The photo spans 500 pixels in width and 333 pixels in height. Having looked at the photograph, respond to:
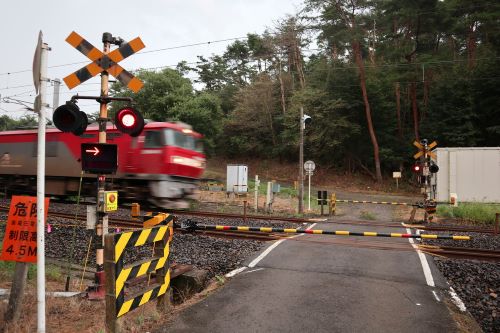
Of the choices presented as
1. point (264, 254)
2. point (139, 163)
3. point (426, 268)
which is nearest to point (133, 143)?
point (139, 163)

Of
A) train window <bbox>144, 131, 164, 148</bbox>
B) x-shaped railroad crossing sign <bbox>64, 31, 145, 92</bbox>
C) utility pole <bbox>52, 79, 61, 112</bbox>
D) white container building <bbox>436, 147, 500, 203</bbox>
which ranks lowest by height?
white container building <bbox>436, 147, 500, 203</bbox>

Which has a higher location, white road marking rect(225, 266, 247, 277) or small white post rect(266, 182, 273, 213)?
small white post rect(266, 182, 273, 213)

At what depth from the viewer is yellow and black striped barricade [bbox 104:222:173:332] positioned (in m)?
4.06

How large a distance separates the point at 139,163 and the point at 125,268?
375 inches

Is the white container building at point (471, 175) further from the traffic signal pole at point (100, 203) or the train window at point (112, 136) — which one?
the traffic signal pole at point (100, 203)

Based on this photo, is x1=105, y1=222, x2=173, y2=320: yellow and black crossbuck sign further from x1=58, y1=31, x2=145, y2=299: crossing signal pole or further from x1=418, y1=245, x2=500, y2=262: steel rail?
x1=418, y1=245, x2=500, y2=262: steel rail

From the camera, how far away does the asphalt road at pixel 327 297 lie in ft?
15.5

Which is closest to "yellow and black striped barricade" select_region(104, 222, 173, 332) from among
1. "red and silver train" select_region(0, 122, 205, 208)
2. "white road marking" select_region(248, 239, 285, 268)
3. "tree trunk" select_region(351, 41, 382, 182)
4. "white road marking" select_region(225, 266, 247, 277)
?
"white road marking" select_region(225, 266, 247, 277)

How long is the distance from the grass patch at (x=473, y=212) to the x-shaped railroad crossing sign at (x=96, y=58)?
49.8ft

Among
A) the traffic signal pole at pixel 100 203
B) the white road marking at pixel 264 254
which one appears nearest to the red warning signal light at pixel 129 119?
the traffic signal pole at pixel 100 203

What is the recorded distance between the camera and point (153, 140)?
13.4 metres

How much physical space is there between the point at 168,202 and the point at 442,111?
27623 mm

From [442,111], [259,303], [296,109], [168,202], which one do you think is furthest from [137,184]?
[442,111]

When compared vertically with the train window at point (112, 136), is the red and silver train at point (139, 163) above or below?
below
